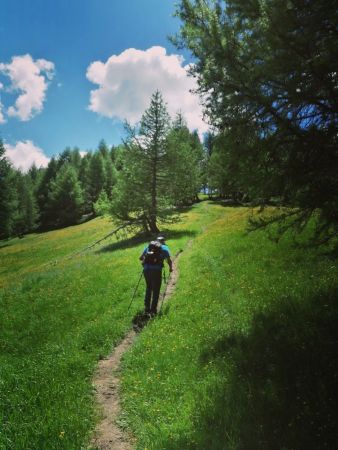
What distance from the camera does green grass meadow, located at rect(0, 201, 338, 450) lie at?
574 centimetres

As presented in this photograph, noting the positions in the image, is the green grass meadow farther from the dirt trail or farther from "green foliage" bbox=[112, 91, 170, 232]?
"green foliage" bbox=[112, 91, 170, 232]

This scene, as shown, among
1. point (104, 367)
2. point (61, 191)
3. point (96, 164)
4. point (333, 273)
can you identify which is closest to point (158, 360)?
point (104, 367)

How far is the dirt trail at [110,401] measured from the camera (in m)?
6.10

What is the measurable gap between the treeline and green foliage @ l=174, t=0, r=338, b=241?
23708 mm

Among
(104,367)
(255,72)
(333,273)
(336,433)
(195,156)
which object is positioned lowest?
(104,367)

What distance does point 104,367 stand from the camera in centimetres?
922

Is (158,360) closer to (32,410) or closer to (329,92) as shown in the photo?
(32,410)

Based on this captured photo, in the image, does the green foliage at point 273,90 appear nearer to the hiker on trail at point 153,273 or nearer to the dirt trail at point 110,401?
the hiker on trail at point 153,273

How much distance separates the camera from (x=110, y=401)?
750cm

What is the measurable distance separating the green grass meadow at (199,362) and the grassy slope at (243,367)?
25 millimetres

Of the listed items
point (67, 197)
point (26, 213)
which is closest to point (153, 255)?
point (67, 197)

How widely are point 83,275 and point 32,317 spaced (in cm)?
583

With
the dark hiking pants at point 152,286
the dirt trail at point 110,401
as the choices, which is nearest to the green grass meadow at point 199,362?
the dirt trail at point 110,401

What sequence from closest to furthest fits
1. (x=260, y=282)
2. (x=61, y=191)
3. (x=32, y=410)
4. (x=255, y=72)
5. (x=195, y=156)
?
(x=32, y=410)
(x=255, y=72)
(x=260, y=282)
(x=195, y=156)
(x=61, y=191)
